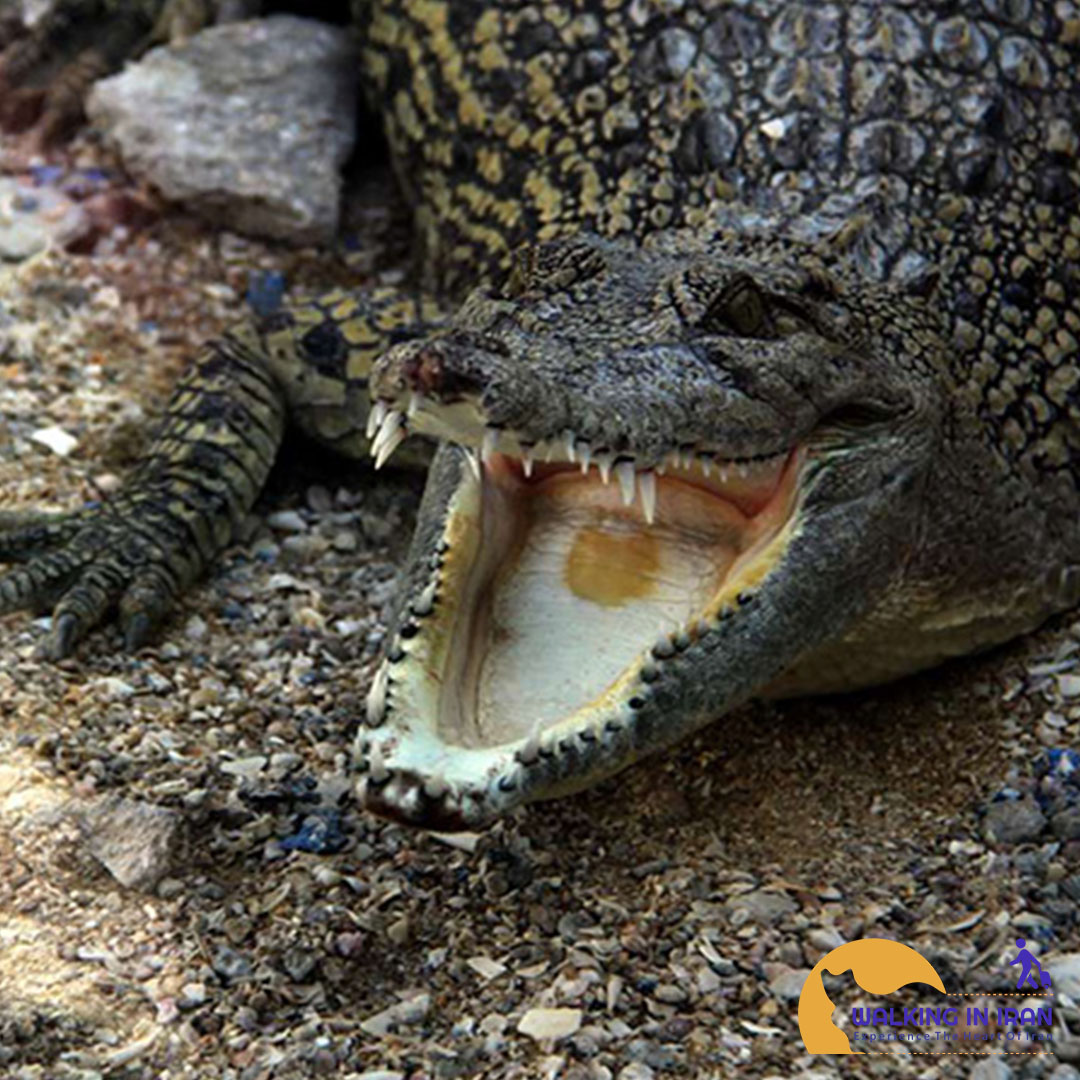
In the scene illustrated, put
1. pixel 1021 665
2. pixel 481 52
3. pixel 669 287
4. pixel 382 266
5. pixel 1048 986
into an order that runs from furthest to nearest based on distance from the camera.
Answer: pixel 382 266 → pixel 481 52 → pixel 1021 665 → pixel 669 287 → pixel 1048 986

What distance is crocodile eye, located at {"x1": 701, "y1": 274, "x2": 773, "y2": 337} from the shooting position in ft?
11.8

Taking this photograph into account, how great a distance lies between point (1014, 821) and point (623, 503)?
95 centimetres

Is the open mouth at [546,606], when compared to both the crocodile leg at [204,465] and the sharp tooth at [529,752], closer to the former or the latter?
the sharp tooth at [529,752]

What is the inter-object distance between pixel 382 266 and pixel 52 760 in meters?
2.37

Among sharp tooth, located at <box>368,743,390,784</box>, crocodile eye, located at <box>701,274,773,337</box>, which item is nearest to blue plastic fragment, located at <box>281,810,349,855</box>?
sharp tooth, located at <box>368,743,390,784</box>

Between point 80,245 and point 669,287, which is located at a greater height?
point 669,287

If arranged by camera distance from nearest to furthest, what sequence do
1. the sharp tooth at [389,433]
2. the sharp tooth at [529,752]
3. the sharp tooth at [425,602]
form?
the sharp tooth at [529,752], the sharp tooth at [389,433], the sharp tooth at [425,602]

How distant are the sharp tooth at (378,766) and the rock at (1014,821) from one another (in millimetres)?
1242

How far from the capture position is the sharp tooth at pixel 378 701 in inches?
129

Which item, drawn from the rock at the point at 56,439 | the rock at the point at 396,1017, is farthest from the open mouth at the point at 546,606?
the rock at the point at 56,439

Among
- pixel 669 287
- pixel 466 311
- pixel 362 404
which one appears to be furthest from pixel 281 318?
pixel 669 287

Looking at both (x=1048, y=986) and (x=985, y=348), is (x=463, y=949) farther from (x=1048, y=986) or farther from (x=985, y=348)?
(x=985, y=348)

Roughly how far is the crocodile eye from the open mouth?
24cm

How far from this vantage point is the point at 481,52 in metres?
5.25
